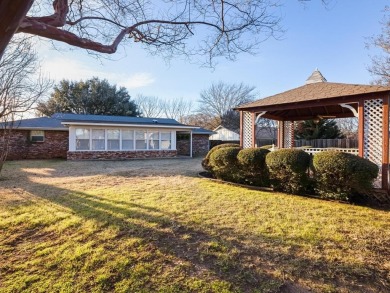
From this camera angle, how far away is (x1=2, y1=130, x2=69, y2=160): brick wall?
1670 centimetres

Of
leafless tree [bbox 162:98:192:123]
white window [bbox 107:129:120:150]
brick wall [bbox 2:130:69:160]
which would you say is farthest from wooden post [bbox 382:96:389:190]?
leafless tree [bbox 162:98:192:123]

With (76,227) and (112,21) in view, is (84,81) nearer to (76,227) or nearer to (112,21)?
(112,21)

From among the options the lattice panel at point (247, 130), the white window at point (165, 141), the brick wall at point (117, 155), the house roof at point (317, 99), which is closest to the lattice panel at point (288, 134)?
the house roof at point (317, 99)

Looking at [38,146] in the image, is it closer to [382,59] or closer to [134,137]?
[134,137]

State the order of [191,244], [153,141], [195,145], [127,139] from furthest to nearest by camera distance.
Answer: [195,145]
[153,141]
[127,139]
[191,244]

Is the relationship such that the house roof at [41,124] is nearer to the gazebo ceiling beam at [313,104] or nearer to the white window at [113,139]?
the white window at [113,139]

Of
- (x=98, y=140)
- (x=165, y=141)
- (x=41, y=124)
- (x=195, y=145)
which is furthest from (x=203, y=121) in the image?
(x=41, y=124)

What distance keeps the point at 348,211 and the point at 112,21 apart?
669 centimetres

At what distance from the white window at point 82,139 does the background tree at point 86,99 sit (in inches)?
501

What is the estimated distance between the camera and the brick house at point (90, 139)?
16.5 metres

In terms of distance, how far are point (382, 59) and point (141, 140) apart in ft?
59.5

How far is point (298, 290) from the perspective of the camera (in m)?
2.47

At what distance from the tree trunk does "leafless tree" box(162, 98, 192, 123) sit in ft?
162

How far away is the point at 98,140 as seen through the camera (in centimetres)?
1719
